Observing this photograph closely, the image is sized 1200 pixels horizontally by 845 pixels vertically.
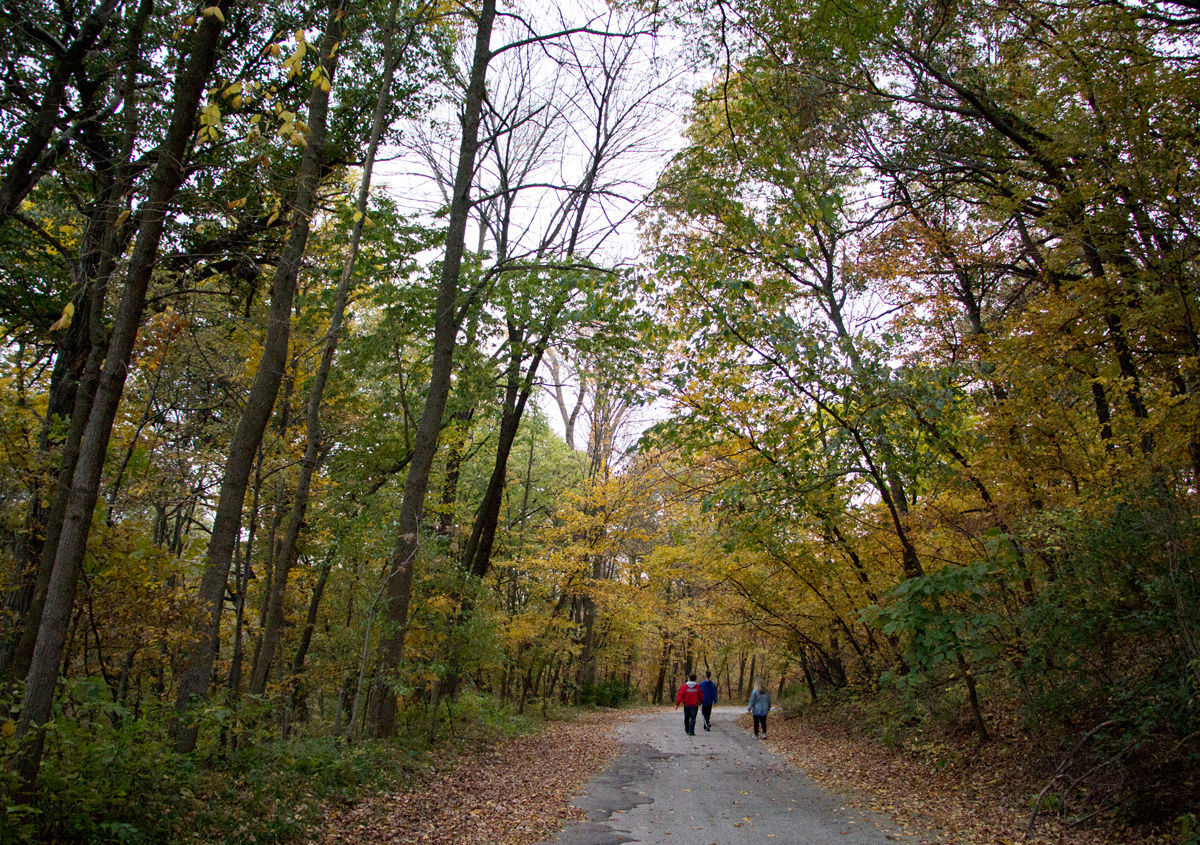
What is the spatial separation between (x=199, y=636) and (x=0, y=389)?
4508 mm

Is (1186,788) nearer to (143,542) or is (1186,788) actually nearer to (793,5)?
(793,5)

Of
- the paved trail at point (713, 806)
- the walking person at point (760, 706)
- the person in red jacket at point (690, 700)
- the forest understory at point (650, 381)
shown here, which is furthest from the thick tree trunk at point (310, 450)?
the walking person at point (760, 706)

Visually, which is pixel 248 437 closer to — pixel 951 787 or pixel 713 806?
pixel 713 806

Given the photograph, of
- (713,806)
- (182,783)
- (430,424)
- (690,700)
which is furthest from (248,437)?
(690,700)

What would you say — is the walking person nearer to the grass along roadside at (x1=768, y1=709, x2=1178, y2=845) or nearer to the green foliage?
the grass along roadside at (x1=768, y1=709, x2=1178, y2=845)

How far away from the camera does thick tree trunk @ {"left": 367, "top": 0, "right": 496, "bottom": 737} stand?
30.2 ft

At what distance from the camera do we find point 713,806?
7625 millimetres

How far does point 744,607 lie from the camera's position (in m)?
15.6

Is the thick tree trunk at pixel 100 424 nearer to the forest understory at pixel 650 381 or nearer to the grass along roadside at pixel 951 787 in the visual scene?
the forest understory at pixel 650 381

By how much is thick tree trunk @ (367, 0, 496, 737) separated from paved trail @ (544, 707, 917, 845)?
3143 millimetres

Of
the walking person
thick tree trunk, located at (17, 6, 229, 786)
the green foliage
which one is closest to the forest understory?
thick tree trunk, located at (17, 6, 229, 786)

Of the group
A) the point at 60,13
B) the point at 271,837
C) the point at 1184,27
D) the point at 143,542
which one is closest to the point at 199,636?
the point at 143,542

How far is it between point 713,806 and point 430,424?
20.3 ft

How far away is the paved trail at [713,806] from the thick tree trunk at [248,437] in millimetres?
4014
